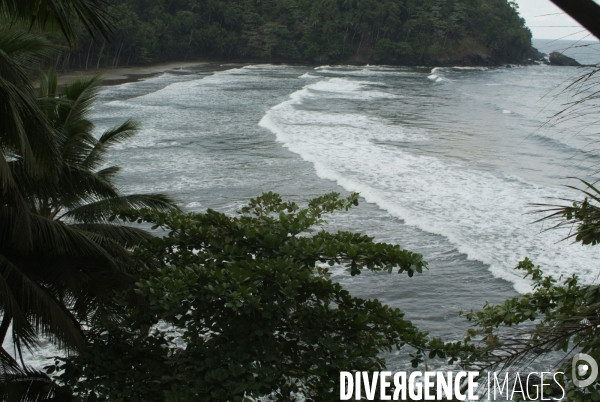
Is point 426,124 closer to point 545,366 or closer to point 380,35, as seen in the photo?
point 545,366

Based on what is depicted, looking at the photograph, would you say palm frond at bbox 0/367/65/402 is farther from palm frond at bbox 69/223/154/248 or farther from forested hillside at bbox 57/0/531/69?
forested hillside at bbox 57/0/531/69

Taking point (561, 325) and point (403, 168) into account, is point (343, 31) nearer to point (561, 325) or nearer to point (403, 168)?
point (403, 168)

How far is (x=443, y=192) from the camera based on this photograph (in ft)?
51.3

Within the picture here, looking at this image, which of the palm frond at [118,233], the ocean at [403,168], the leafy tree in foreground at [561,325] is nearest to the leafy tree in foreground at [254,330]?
the leafy tree in foreground at [561,325]

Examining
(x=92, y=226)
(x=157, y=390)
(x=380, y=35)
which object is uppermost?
(x=380, y=35)

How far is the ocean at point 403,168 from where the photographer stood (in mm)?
10086

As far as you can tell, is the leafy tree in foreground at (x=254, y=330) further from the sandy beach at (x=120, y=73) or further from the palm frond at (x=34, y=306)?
the sandy beach at (x=120, y=73)

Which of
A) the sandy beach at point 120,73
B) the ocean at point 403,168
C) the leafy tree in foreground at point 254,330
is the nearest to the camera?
the leafy tree in foreground at point 254,330

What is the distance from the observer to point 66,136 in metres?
6.38

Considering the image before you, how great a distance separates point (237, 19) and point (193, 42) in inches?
394

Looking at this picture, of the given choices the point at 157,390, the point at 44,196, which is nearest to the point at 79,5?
the point at 157,390

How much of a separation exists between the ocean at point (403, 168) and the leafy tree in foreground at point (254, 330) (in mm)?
1352

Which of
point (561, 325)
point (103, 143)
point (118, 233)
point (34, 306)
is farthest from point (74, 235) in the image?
point (561, 325)

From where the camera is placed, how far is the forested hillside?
87.3 m
